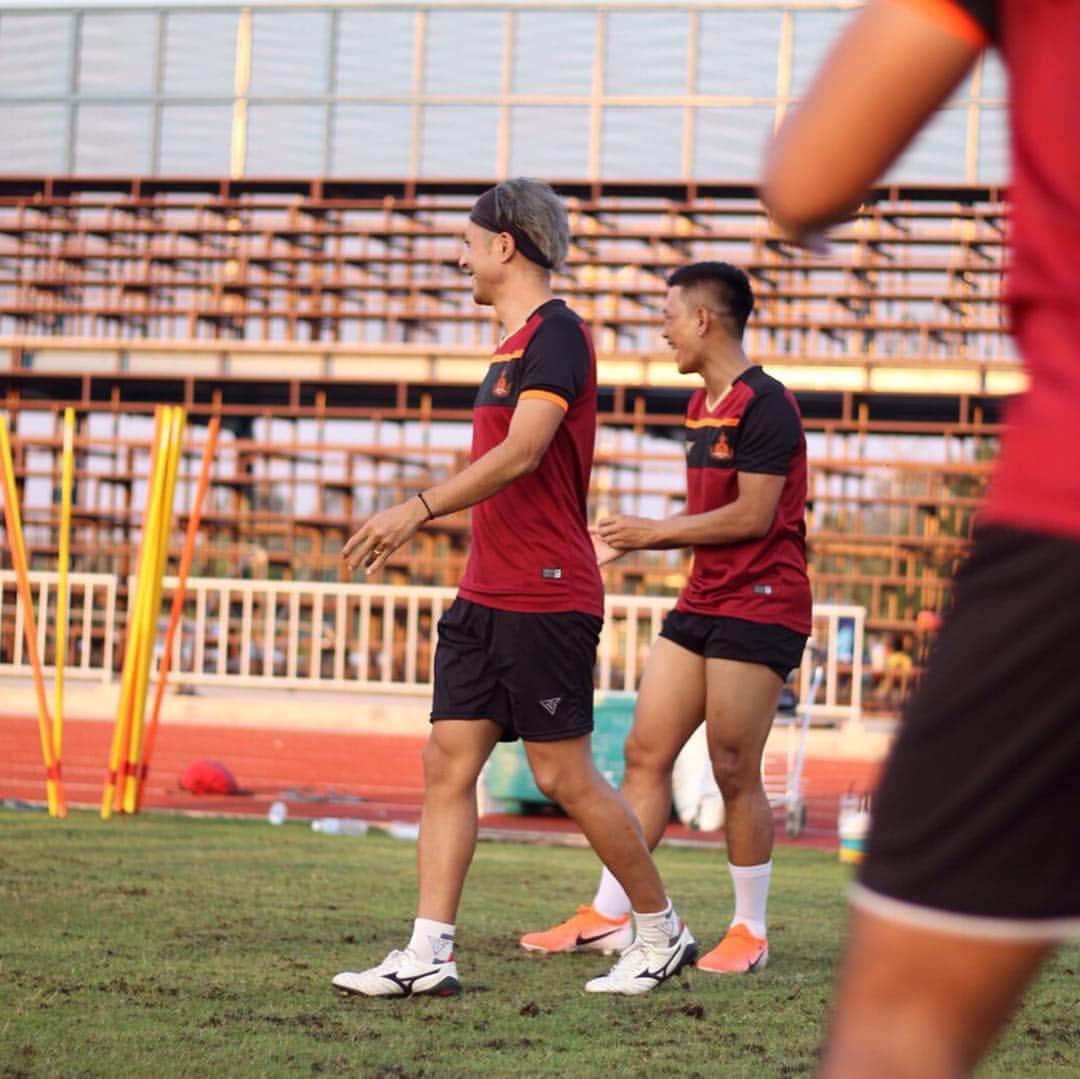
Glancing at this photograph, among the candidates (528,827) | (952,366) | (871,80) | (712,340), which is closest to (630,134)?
(952,366)

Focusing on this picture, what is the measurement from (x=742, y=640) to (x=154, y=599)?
3631mm

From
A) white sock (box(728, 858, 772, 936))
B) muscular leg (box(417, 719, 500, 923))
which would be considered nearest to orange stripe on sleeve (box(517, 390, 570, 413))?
muscular leg (box(417, 719, 500, 923))

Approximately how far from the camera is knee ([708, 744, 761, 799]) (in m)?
3.68

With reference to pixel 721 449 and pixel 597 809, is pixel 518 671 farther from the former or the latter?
pixel 721 449

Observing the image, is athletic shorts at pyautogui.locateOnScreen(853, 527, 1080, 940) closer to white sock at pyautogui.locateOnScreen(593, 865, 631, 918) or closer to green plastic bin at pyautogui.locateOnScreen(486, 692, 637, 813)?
white sock at pyautogui.locateOnScreen(593, 865, 631, 918)

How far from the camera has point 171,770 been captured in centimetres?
1030

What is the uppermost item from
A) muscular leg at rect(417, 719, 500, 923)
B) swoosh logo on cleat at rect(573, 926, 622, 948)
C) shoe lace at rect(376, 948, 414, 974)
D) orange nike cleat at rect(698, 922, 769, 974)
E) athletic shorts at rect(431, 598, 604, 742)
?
athletic shorts at rect(431, 598, 604, 742)

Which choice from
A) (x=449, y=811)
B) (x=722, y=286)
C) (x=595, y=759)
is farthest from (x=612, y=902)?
(x=595, y=759)

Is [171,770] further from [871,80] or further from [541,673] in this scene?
[871,80]

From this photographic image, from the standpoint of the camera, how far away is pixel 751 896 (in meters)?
3.74

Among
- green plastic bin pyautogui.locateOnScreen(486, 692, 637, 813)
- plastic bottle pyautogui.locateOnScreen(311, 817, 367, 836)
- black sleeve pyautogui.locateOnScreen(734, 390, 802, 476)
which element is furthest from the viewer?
green plastic bin pyautogui.locateOnScreen(486, 692, 637, 813)

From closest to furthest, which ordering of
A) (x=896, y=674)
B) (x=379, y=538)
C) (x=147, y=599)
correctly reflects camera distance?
(x=379, y=538) < (x=147, y=599) < (x=896, y=674)

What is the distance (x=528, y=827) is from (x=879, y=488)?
10.6 metres

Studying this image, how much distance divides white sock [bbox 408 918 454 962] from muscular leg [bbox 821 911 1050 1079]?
2277 mm
